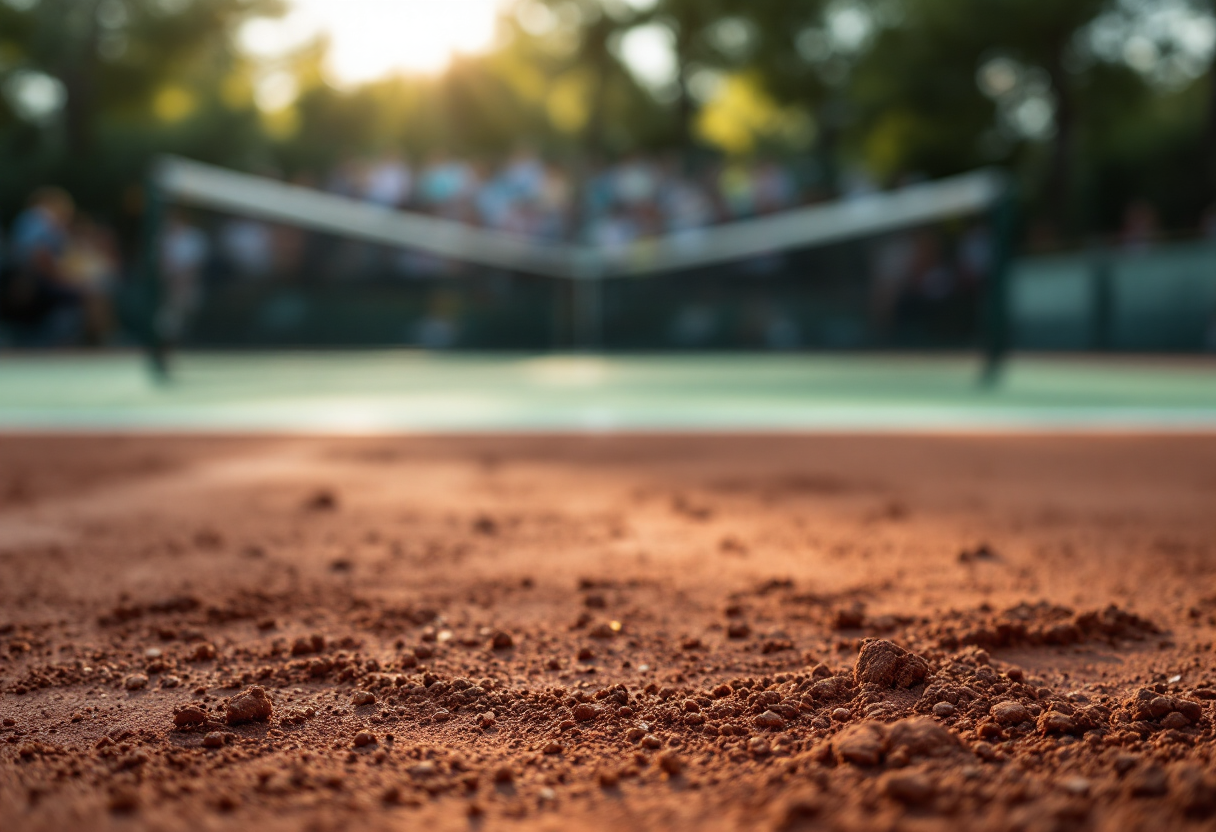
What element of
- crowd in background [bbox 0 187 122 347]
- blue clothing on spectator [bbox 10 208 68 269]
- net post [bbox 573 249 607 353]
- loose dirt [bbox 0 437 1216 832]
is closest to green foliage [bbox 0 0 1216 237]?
crowd in background [bbox 0 187 122 347]

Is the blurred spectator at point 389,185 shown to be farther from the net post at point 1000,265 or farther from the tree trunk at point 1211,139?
the tree trunk at point 1211,139

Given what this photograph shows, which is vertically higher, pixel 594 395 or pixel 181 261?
pixel 181 261

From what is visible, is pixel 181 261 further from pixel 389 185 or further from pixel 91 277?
pixel 91 277

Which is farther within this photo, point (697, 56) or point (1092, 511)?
point (697, 56)

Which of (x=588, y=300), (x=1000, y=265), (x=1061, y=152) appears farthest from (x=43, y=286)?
(x=1061, y=152)

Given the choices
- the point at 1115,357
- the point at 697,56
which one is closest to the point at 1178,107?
the point at 697,56

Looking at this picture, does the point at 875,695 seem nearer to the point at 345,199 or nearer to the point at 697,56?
the point at 345,199

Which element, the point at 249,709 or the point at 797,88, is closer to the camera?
the point at 249,709
